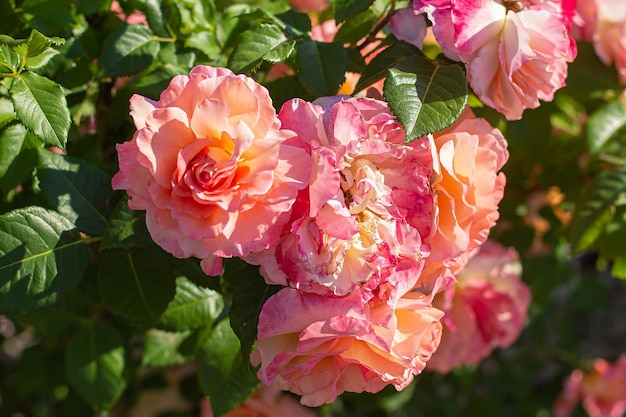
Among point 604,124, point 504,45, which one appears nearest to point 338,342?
point 504,45

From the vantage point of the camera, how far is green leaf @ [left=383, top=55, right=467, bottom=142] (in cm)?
73

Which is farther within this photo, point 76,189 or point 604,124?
point 604,124

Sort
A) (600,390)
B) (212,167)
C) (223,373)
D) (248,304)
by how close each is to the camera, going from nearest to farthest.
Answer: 1. (212,167)
2. (248,304)
3. (223,373)
4. (600,390)

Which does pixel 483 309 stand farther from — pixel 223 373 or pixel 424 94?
pixel 424 94

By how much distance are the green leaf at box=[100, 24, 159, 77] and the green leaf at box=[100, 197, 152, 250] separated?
217 mm

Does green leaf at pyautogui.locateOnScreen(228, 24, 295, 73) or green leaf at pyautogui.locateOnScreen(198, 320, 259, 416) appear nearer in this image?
green leaf at pyautogui.locateOnScreen(228, 24, 295, 73)

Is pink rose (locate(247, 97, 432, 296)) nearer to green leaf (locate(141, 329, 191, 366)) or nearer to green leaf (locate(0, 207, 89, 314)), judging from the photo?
green leaf (locate(0, 207, 89, 314))

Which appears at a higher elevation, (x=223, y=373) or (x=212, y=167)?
(x=212, y=167)

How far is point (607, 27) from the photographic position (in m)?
1.27

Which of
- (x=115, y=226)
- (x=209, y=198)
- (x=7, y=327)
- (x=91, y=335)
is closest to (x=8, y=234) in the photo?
(x=115, y=226)

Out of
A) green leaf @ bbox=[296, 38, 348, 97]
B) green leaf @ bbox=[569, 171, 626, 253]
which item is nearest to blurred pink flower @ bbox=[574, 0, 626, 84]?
green leaf @ bbox=[569, 171, 626, 253]

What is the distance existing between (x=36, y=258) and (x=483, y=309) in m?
0.80

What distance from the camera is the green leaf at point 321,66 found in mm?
835

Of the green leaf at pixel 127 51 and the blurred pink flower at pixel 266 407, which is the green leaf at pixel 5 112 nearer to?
the green leaf at pixel 127 51
